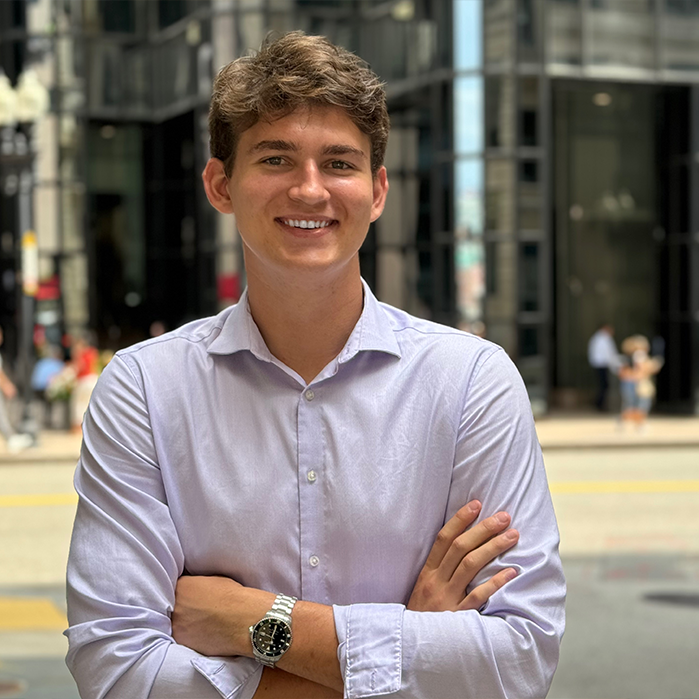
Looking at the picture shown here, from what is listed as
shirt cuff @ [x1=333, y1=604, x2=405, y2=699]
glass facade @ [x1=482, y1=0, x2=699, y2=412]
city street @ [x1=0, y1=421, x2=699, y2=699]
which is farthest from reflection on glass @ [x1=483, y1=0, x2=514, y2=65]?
shirt cuff @ [x1=333, y1=604, x2=405, y2=699]

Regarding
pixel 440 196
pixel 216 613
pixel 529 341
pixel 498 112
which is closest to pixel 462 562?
pixel 216 613

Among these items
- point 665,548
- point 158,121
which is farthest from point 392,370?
point 158,121

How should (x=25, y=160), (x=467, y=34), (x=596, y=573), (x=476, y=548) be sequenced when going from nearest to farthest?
(x=476, y=548) < (x=596, y=573) < (x=25, y=160) < (x=467, y=34)

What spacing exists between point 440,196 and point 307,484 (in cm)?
2204

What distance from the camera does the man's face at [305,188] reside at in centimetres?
229

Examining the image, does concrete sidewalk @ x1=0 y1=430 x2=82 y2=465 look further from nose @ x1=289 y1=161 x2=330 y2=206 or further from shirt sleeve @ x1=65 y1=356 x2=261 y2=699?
nose @ x1=289 y1=161 x2=330 y2=206

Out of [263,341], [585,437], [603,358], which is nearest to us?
[263,341]

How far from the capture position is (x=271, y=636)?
2.23m

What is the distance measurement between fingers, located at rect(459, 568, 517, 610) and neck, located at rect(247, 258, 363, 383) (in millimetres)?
573

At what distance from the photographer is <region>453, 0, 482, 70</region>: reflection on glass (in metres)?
23.5

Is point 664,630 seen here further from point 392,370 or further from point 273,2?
point 273,2

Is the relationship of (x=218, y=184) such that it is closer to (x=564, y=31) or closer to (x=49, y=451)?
(x=49, y=451)

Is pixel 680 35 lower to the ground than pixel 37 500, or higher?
higher

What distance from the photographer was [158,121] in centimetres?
3203
